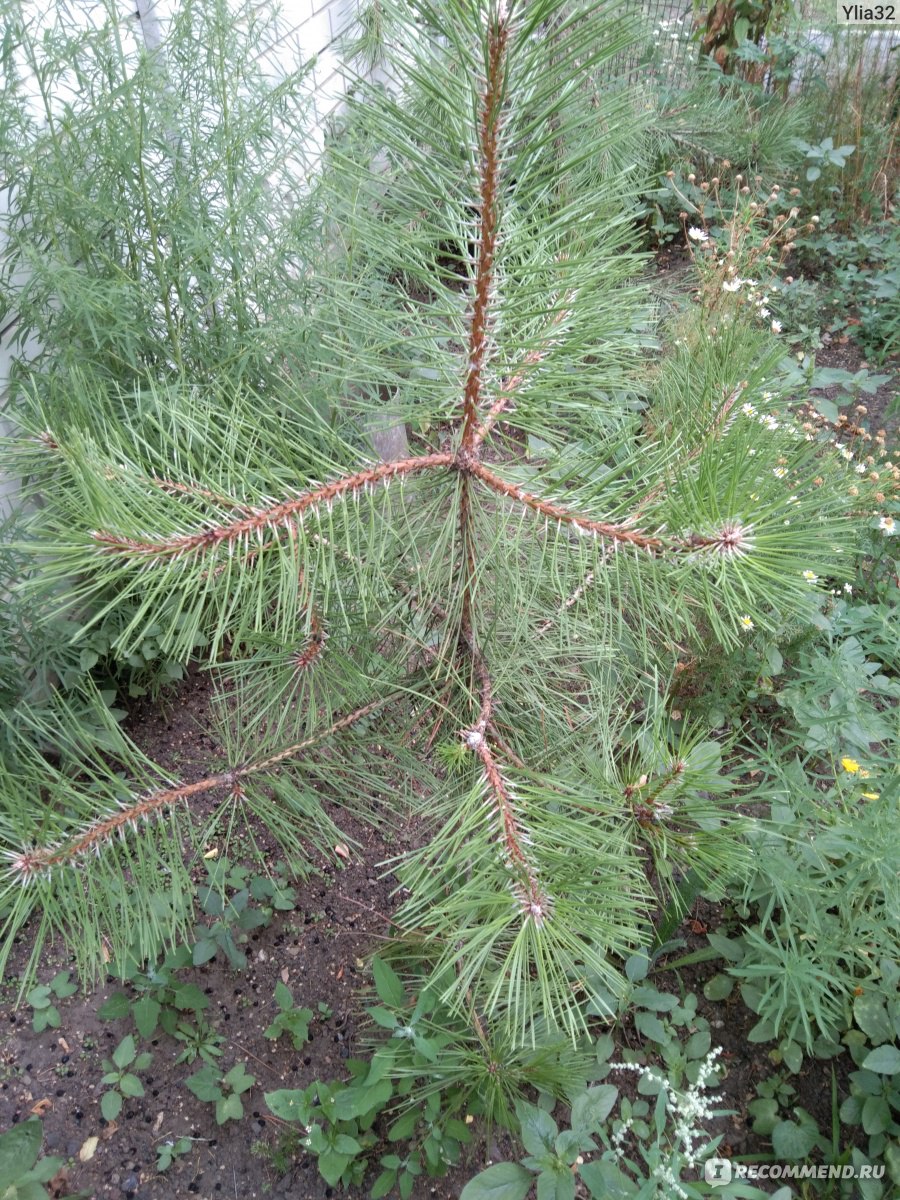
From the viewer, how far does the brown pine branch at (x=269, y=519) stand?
0.74 m

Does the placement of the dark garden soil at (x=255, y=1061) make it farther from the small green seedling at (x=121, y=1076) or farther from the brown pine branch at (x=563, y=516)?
the brown pine branch at (x=563, y=516)

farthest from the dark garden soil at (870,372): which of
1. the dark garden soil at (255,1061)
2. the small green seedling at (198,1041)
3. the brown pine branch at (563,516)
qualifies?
the small green seedling at (198,1041)

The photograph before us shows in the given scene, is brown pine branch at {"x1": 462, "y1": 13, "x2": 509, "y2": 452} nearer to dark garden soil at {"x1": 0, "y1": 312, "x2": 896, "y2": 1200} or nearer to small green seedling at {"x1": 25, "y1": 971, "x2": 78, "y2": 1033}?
dark garden soil at {"x1": 0, "y1": 312, "x2": 896, "y2": 1200}

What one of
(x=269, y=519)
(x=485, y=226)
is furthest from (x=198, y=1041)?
(x=485, y=226)

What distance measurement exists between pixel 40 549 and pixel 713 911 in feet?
5.00

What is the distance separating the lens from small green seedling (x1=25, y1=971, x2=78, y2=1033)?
147 centimetres

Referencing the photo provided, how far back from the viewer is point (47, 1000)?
4.96ft

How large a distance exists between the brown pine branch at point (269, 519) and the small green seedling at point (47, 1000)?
43.9 inches

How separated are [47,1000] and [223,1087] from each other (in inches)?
14.0

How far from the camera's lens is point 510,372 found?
2.69 feet

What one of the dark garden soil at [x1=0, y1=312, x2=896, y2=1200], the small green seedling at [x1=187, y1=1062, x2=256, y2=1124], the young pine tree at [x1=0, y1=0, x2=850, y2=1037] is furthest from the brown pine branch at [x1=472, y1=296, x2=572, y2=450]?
the small green seedling at [x1=187, y1=1062, x2=256, y2=1124]

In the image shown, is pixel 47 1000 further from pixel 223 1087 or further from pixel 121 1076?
pixel 223 1087

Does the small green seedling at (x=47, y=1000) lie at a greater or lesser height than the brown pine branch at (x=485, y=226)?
lesser

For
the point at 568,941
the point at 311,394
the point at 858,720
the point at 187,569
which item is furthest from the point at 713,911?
the point at 187,569
